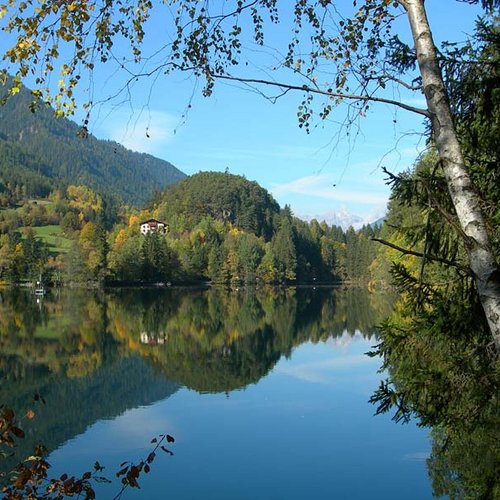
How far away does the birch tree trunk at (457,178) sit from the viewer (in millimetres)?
2887

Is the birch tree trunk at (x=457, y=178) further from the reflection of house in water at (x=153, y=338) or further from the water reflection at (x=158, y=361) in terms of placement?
the reflection of house in water at (x=153, y=338)

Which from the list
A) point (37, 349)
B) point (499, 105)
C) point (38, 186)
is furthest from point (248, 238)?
point (499, 105)

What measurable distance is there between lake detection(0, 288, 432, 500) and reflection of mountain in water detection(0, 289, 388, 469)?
91 millimetres

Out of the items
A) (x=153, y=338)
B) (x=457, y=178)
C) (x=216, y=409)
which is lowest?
(x=216, y=409)

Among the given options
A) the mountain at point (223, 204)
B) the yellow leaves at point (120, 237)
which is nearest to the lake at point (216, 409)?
the yellow leaves at point (120, 237)

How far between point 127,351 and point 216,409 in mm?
12908

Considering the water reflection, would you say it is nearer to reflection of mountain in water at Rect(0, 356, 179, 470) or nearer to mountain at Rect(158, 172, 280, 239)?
reflection of mountain in water at Rect(0, 356, 179, 470)

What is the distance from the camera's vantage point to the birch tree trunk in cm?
289

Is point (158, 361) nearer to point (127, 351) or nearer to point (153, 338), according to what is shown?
point (127, 351)

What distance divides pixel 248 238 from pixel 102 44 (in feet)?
370

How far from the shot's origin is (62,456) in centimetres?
1499

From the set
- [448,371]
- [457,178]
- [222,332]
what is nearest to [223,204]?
[222,332]

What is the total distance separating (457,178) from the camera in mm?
3033

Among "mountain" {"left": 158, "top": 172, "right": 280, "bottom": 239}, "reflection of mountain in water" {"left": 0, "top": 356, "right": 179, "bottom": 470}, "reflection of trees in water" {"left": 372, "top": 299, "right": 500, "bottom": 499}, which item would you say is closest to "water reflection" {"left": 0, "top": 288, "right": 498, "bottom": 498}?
"reflection of mountain in water" {"left": 0, "top": 356, "right": 179, "bottom": 470}
